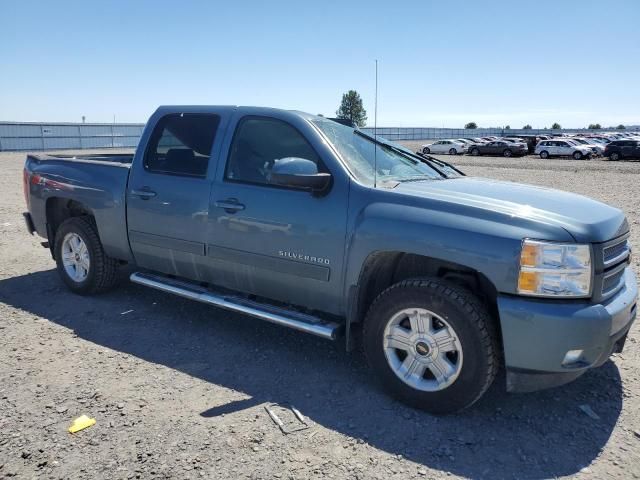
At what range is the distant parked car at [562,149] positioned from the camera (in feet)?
117

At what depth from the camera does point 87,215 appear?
541cm

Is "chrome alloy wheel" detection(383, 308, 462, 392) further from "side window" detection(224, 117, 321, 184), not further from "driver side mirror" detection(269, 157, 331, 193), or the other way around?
"side window" detection(224, 117, 321, 184)

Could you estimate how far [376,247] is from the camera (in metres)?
3.31

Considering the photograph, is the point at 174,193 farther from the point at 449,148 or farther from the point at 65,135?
the point at 449,148

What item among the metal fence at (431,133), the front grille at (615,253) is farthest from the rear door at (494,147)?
the front grille at (615,253)

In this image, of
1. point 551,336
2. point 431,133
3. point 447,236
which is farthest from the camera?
point 431,133

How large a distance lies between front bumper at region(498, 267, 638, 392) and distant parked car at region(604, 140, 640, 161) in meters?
35.4

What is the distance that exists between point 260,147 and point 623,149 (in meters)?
35.5

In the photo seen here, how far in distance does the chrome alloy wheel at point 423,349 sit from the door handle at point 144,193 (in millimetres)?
2439

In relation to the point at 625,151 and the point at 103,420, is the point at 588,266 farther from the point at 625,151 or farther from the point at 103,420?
the point at 625,151

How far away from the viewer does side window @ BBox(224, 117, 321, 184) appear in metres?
3.91

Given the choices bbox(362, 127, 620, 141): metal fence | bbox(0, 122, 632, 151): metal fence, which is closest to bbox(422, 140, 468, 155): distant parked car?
bbox(0, 122, 632, 151): metal fence

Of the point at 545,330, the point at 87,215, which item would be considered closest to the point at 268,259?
the point at 545,330

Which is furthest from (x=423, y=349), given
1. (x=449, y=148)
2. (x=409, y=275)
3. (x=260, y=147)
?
(x=449, y=148)
